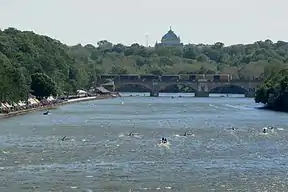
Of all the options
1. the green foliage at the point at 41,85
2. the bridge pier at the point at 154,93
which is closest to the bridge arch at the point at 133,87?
the bridge pier at the point at 154,93

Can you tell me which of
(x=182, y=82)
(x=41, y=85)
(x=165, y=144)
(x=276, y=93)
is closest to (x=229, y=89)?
(x=182, y=82)

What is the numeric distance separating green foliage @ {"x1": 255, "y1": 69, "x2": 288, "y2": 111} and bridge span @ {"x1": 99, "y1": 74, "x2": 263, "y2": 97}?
55.1 metres

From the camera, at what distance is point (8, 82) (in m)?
96.2

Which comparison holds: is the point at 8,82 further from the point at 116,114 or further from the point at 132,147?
the point at 132,147

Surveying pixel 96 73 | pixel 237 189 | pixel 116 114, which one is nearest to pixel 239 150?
pixel 237 189

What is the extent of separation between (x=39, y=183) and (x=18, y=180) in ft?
4.30

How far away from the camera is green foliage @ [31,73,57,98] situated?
117 meters

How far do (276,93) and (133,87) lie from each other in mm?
90933

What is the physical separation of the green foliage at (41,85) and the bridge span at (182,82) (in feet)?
196

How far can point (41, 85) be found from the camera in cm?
11781

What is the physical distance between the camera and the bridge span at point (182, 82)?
175250 millimetres

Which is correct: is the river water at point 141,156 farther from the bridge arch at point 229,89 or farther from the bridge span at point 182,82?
the bridge arch at point 229,89

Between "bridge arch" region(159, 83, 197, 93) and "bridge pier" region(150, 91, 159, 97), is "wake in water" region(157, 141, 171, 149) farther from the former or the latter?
"bridge arch" region(159, 83, 197, 93)

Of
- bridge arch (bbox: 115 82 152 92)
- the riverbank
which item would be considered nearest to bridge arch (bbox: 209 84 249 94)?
bridge arch (bbox: 115 82 152 92)
